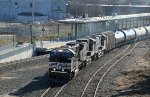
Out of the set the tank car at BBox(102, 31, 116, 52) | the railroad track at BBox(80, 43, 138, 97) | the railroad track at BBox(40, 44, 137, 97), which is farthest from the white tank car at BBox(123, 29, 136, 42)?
the railroad track at BBox(80, 43, 138, 97)

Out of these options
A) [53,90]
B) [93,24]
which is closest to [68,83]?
[53,90]

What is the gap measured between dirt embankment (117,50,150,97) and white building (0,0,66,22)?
75.6 metres

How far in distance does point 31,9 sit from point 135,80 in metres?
85.0

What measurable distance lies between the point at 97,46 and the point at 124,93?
15863mm

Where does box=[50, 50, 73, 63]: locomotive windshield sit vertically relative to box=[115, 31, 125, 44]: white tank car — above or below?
above

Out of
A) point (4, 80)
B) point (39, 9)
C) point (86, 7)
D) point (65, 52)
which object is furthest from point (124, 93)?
point (86, 7)

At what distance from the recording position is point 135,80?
95.4 ft

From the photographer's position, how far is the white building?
112m

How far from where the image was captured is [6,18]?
113750 mm

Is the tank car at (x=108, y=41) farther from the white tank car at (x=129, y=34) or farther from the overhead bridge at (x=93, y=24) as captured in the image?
the white tank car at (x=129, y=34)

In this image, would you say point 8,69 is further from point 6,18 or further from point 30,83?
point 6,18

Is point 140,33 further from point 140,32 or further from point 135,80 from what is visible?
point 135,80

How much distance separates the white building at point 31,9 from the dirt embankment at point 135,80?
2975 inches

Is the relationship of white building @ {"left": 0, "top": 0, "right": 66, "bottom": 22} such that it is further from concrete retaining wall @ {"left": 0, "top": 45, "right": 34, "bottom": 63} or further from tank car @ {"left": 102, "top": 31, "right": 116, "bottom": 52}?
concrete retaining wall @ {"left": 0, "top": 45, "right": 34, "bottom": 63}
